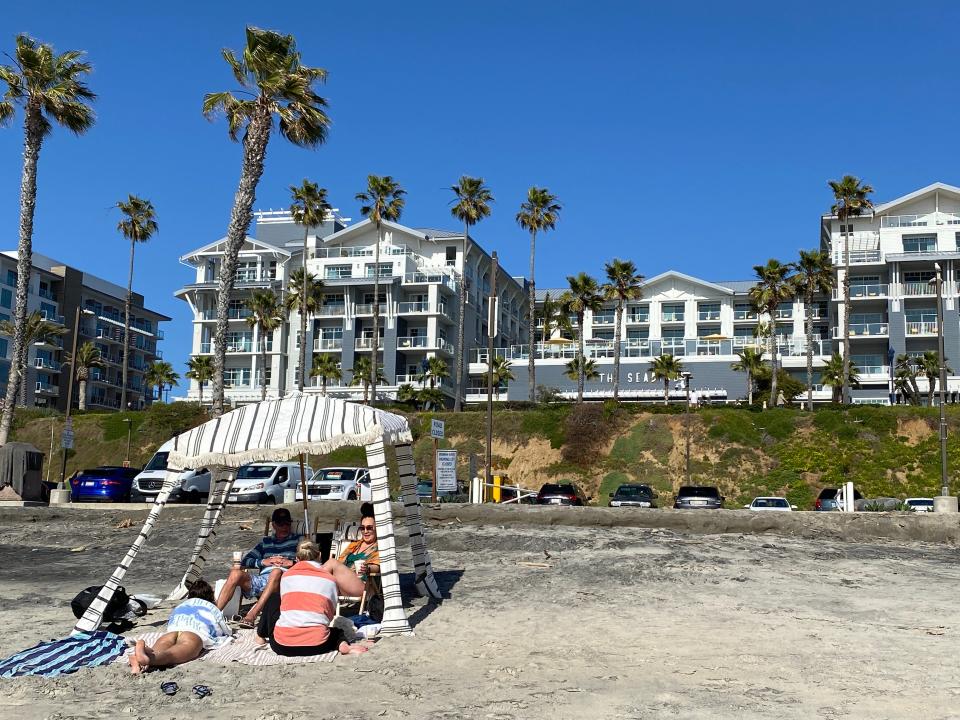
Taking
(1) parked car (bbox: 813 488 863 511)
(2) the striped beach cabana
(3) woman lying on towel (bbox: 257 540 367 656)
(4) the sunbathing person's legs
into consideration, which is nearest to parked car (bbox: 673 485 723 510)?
(1) parked car (bbox: 813 488 863 511)

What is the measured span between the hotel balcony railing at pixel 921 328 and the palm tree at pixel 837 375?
4669 mm

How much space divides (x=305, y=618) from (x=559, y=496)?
26192 millimetres

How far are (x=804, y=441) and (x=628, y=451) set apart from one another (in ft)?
30.1

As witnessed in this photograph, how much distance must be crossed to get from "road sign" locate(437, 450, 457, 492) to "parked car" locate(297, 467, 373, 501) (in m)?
3.98

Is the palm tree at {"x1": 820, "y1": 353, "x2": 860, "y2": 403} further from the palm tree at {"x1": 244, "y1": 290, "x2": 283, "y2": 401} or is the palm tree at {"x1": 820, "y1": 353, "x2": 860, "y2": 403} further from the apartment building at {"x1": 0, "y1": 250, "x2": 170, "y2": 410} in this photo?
the apartment building at {"x1": 0, "y1": 250, "x2": 170, "y2": 410}

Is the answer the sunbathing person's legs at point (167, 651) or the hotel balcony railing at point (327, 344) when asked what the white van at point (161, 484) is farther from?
the hotel balcony railing at point (327, 344)

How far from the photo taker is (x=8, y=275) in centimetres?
8588

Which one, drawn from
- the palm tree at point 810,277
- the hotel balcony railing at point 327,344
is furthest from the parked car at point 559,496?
the hotel balcony railing at point 327,344

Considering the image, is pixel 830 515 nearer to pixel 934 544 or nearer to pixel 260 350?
pixel 934 544

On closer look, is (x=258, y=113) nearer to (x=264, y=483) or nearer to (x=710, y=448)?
(x=264, y=483)

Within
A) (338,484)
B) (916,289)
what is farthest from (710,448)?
(916,289)

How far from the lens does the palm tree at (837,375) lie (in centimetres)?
6188

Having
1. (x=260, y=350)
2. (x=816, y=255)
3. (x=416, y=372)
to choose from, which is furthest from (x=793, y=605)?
(x=260, y=350)

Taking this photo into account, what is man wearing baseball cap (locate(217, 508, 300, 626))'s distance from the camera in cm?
1005
